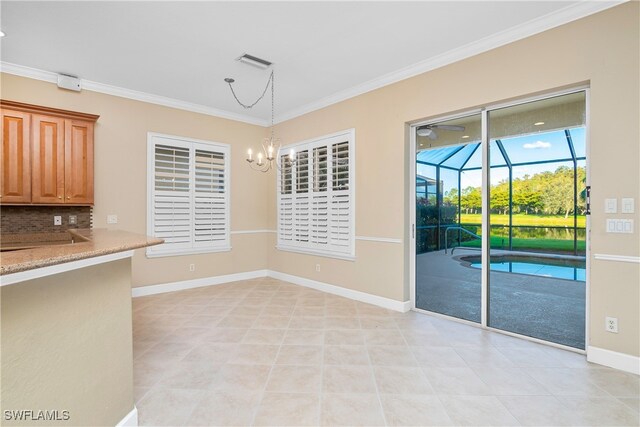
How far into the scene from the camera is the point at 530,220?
327cm

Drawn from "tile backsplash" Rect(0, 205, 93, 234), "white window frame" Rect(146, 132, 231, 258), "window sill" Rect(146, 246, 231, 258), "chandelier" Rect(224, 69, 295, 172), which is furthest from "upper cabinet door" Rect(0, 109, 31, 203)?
"chandelier" Rect(224, 69, 295, 172)

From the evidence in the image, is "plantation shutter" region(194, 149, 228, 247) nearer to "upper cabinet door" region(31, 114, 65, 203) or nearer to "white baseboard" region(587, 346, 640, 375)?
"upper cabinet door" region(31, 114, 65, 203)

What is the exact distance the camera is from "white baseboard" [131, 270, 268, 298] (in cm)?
454

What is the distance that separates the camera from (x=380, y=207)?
4113 millimetres

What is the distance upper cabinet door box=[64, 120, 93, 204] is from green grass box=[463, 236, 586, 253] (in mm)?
4992

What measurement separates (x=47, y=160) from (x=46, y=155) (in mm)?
61

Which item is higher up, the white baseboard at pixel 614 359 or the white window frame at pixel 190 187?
the white window frame at pixel 190 187

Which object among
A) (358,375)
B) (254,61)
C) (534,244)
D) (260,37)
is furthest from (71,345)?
(534,244)

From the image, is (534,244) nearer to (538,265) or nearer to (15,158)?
(538,265)

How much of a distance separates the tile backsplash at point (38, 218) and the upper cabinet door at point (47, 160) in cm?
29

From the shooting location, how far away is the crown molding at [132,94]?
3.68 metres

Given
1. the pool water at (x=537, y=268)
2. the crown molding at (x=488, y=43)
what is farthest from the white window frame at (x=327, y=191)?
the pool water at (x=537, y=268)

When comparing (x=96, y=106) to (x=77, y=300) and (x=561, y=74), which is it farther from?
(x=561, y=74)

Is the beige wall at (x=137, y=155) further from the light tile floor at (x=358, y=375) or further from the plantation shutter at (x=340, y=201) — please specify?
the plantation shutter at (x=340, y=201)
